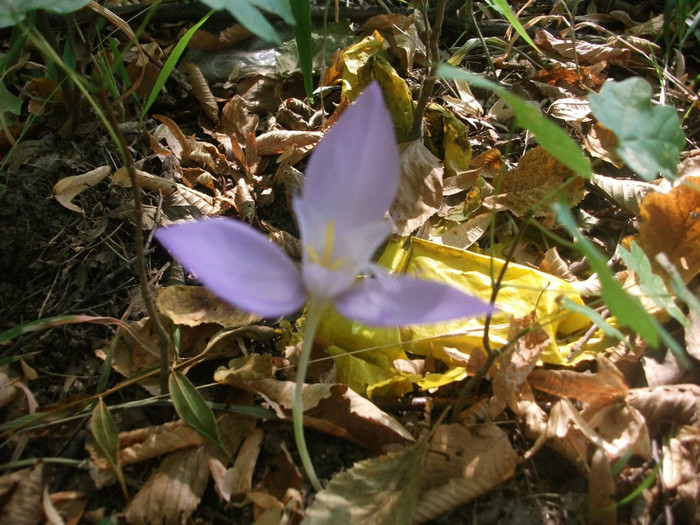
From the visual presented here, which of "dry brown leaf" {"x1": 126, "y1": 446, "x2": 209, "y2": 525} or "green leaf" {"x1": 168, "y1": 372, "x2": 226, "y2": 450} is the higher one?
"green leaf" {"x1": 168, "y1": 372, "x2": 226, "y2": 450}

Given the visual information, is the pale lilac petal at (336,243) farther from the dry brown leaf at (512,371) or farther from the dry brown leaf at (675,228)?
the dry brown leaf at (675,228)

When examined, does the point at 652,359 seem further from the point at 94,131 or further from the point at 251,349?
the point at 94,131

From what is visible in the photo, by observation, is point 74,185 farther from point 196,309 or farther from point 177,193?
point 196,309

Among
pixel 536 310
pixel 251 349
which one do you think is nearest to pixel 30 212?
pixel 251 349

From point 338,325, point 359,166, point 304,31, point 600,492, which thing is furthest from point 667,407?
point 304,31

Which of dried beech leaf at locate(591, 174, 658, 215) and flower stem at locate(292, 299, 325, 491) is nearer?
flower stem at locate(292, 299, 325, 491)

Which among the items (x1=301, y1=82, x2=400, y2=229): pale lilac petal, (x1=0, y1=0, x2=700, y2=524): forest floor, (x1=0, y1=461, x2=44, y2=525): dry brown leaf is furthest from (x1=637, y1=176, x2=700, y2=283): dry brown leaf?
(x1=0, y1=461, x2=44, y2=525): dry brown leaf

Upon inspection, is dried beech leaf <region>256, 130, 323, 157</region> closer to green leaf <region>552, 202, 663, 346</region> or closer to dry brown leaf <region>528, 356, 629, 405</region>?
dry brown leaf <region>528, 356, 629, 405</region>
